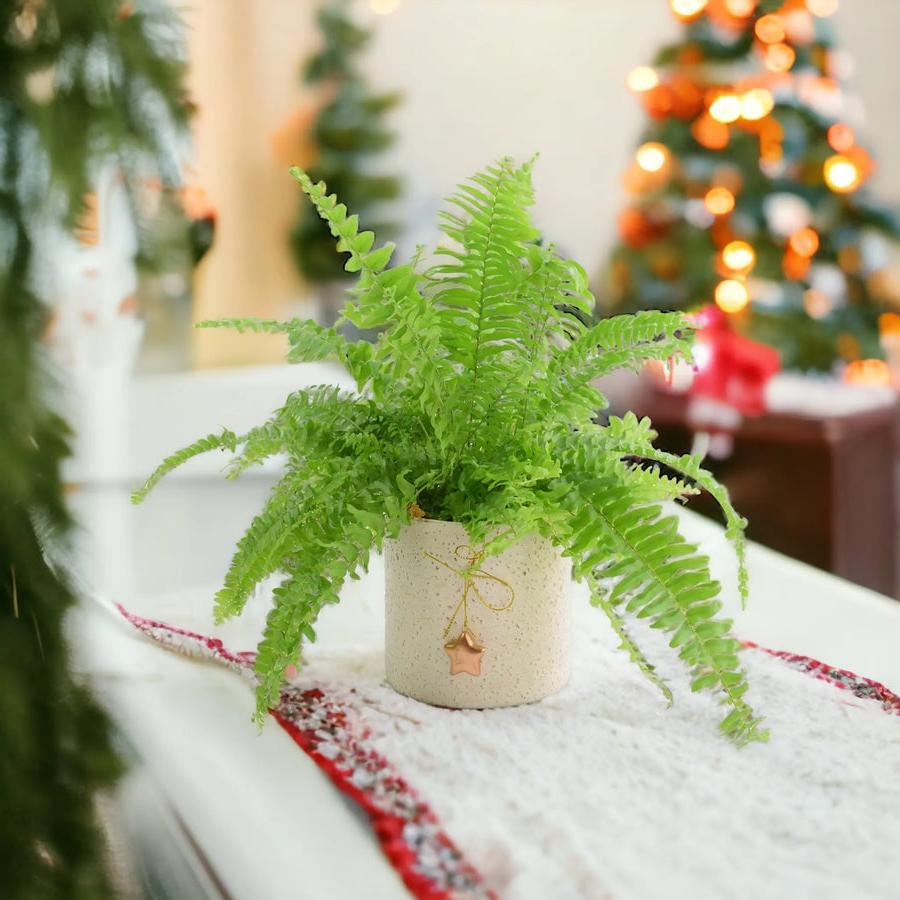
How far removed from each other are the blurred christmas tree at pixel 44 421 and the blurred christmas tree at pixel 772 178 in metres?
3.14

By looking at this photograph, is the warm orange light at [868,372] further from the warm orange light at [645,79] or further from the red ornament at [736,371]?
the warm orange light at [645,79]

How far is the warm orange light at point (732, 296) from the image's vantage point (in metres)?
3.46

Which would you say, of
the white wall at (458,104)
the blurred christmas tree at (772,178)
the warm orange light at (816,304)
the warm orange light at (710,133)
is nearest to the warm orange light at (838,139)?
the blurred christmas tree at (772,178)

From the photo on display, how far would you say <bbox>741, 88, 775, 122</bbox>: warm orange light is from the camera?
3369mm

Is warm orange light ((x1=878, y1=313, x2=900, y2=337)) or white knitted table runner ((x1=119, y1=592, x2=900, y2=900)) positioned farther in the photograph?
warm orange light ((x1=878, y1=313, x2=900, y2=337))

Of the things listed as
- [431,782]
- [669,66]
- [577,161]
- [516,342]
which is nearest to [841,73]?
[669,66]

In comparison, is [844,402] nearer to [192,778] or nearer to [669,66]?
[669,66]

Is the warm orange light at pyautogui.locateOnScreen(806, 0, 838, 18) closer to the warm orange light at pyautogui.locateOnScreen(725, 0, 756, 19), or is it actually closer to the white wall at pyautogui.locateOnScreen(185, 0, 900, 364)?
the warm orange light at pyautogui.locateOnScreen(725, 0, 756, 19)

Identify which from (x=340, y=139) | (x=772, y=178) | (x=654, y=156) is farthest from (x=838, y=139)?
(x=340, y=139)

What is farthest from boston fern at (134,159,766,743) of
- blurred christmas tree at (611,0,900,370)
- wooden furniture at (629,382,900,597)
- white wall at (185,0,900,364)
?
blurred christmas tree at (611,0,900,370)

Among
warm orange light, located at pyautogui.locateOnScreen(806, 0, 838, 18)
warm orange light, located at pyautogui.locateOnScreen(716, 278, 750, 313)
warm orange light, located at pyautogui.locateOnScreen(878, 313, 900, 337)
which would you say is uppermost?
warm orange light, located at pyautogui.locateOnScreen(806, 0, 838, 18)

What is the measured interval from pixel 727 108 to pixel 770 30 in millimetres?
276

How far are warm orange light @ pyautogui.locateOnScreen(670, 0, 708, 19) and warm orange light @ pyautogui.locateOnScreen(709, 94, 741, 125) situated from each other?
288 millimetres

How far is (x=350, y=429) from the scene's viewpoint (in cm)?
85
